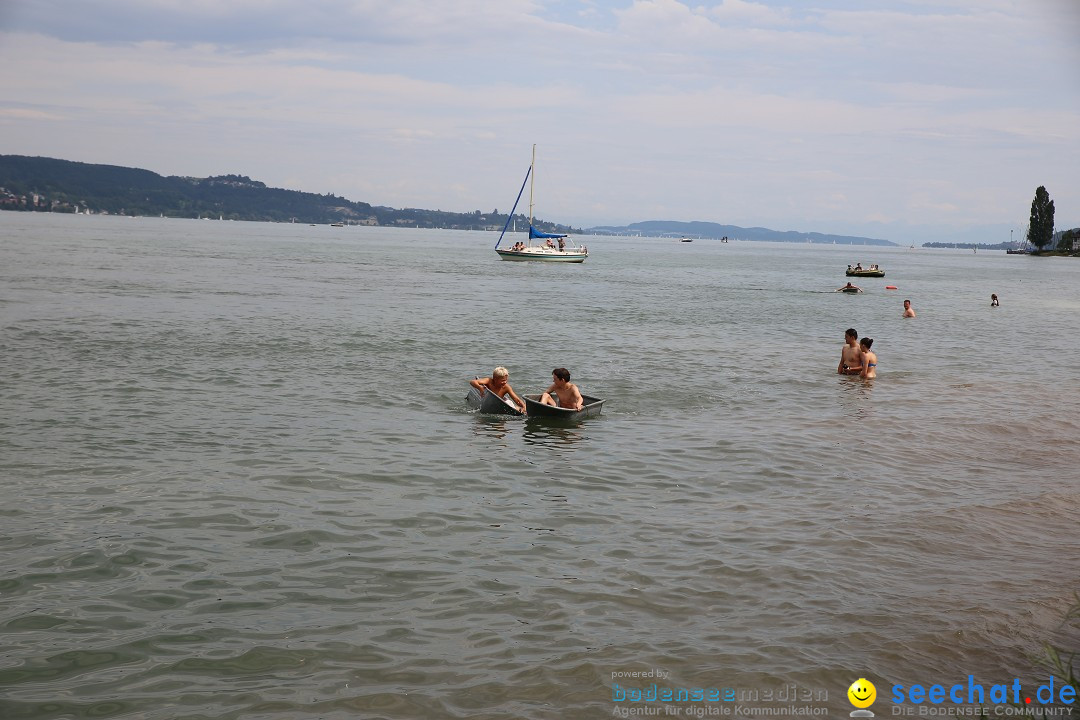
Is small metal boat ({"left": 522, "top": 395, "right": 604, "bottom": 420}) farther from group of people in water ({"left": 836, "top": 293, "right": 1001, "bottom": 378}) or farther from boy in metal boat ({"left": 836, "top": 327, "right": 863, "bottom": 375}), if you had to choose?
boy in metal boat ({"left": 836, "top": 327, "right": 863, "bottom": 375})

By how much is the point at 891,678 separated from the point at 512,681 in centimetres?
355

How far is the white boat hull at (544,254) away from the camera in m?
104

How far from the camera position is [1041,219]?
192125 mm

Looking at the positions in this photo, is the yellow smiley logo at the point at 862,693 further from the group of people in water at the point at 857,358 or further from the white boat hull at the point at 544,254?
the white boat hull at the point at 544,254

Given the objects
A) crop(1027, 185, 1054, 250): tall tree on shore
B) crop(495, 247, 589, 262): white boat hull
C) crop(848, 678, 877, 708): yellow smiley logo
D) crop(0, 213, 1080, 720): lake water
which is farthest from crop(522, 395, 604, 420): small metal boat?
crop(1027, 185, 1054, 250): tall tree on shore

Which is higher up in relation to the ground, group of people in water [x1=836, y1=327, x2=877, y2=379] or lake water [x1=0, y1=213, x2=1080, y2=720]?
group of people in water [x1=836, y1=327, x2=877, y2=379]

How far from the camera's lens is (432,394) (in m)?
22.2

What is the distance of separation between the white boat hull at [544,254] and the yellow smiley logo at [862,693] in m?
96.5

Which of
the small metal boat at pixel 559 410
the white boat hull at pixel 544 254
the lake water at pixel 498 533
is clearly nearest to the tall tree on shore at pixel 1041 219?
the white boat hull at pixel 544 254

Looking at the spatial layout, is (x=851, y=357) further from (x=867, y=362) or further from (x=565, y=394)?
(x=565, y=394)

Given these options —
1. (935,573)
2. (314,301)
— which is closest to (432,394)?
(935,573)

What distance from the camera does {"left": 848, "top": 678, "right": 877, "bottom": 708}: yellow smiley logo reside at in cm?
773

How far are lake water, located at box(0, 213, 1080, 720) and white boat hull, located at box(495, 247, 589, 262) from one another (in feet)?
250

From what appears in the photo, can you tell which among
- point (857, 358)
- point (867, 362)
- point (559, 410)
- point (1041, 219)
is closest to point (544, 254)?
point (857, 358)
